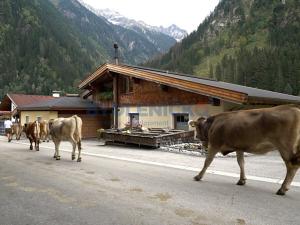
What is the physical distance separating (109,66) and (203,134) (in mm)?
18317

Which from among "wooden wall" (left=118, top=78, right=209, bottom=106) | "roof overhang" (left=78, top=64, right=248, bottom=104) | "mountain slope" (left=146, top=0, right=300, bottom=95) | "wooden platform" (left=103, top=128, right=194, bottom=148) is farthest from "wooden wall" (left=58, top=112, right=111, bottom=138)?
"mountain slope" (left=146, top=0, right=300, bottom=95)

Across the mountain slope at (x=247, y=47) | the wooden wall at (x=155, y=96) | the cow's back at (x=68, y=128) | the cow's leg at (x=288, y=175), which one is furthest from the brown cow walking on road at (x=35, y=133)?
the mountain slope at (x=247, y=47)

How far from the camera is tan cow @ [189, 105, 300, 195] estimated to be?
7059 mm

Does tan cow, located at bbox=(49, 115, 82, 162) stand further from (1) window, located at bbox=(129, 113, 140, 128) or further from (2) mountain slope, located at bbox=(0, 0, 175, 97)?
(2) mountain slope, located at bbox=(0, 0, 175, 97)

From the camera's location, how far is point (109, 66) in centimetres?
2652

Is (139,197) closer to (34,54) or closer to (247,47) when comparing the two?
(247,47)

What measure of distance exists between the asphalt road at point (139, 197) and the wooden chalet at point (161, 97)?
25.0ft

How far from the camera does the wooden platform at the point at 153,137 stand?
1780 centimetres

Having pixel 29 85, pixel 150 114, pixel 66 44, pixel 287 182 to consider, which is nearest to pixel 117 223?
pixel 287 182

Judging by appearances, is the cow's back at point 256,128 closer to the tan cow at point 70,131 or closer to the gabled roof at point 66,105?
the tan cow at point 70,131

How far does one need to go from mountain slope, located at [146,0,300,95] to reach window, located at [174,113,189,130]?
59.7 meters

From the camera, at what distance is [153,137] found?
17.7 meters

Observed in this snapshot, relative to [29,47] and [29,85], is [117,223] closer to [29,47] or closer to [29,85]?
[29,85]

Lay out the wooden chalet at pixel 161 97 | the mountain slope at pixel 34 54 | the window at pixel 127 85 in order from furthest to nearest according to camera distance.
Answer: the mountain slope at pixel 34 54
the window at pixel 127 85
the wooden chalet at pixel 161 97
